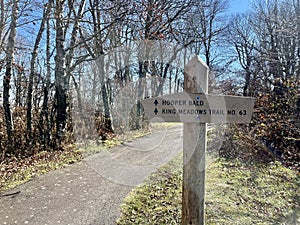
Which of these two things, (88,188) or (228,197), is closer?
(228,197)

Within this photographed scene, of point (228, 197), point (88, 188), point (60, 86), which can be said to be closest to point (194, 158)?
point (228, 197)

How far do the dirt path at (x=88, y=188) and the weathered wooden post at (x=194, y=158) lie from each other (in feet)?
3.63

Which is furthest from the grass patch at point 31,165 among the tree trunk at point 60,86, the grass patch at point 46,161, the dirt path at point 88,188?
the tree trunk at point 60,86

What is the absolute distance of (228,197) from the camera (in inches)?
130

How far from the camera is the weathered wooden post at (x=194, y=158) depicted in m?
1.82

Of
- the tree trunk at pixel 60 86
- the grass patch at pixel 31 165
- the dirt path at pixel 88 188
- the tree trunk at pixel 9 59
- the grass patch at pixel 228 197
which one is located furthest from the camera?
the tree trunk at pixel 60 86

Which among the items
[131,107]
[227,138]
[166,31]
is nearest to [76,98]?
[131,107]

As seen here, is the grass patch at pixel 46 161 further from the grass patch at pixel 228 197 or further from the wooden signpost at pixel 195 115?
the wooden signpost at pixel 195 115

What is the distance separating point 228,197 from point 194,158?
190cm

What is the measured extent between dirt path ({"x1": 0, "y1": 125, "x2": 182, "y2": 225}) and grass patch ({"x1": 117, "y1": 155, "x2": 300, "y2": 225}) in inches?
9.4

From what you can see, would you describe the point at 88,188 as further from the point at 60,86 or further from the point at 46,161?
the point at 60,86

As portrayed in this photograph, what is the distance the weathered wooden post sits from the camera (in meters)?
1.82

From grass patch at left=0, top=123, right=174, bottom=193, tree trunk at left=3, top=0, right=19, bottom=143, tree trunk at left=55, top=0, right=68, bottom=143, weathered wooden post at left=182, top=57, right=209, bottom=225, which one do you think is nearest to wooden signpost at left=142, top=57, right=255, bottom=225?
weathered wooden post at left=182, top=57, right=209, bottom=225

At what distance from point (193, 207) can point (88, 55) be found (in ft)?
18.7
